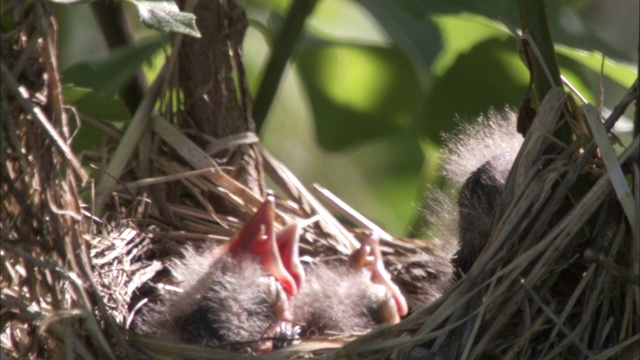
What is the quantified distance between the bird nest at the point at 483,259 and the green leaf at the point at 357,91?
0.83 meters

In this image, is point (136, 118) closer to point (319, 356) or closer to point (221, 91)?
point (221, 91)

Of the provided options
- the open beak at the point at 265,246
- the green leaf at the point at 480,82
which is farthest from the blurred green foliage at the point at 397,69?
the open beak at the point at 265,246

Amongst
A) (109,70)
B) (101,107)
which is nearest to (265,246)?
(101,107)

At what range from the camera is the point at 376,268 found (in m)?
1.52

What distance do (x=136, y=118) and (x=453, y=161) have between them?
457 mm

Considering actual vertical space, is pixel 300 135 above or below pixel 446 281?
below

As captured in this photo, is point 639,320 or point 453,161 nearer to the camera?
point 639,320

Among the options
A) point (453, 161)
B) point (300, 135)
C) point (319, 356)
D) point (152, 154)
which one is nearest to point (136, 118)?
point (152, 154)

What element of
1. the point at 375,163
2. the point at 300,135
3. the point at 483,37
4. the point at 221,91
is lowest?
the point at 300,135

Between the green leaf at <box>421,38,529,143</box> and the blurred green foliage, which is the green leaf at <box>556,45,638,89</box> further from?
the green leaf at <box>421,38,529,143</box>

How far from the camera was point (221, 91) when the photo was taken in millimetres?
1597

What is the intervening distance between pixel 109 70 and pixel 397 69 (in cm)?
57

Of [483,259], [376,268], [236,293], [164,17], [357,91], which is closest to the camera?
[164,17]

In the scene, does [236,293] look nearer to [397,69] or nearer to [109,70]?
[109,70]
